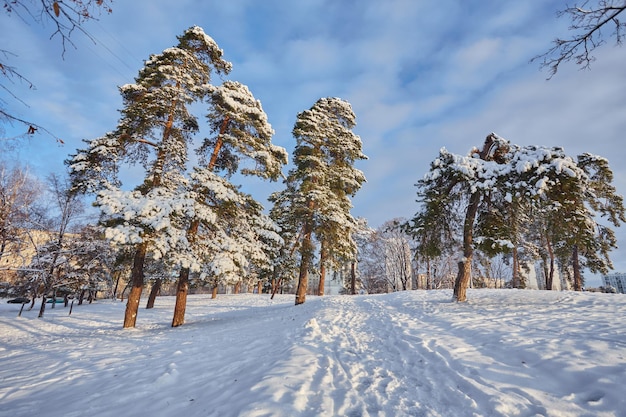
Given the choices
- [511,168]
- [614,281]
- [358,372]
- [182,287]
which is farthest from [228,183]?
[614,281]

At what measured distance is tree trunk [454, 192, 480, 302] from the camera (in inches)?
462

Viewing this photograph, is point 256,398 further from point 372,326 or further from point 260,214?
point 260,214

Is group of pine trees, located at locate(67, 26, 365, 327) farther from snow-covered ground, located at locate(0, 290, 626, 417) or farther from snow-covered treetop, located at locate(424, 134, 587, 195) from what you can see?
snow-covered treetop, located at locate(424, 134, 587, 195)

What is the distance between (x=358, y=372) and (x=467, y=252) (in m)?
9.36

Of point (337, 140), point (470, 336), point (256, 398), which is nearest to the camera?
point (256, 398)

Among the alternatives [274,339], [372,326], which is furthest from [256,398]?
[372,326]

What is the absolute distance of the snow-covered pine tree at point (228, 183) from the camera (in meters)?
11.0

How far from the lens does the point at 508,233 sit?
10.7 meters

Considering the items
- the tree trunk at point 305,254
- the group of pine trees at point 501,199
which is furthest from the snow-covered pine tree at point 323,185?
the group of pine trees at point 501,199

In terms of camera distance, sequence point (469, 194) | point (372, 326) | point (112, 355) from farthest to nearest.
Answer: point (469, 194) < point (372, 326) < point (112, 355)

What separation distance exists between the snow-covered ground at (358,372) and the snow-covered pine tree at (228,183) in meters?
3.68

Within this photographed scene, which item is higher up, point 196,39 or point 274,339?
point 196,39

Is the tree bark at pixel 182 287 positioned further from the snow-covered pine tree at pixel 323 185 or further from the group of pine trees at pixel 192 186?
the snow-covered pine tree at pixel 323 185

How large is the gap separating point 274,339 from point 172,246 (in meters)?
5.60
